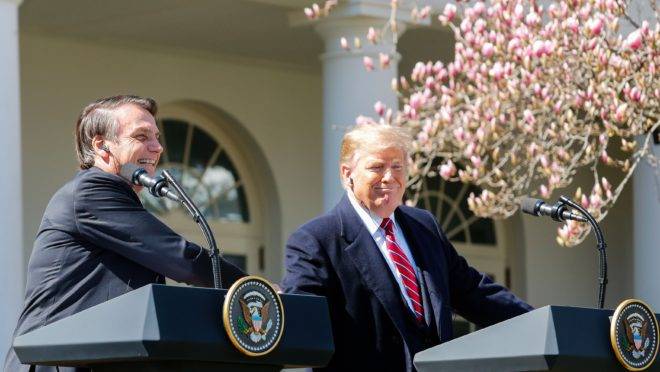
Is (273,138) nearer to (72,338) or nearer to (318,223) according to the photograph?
(318,223)

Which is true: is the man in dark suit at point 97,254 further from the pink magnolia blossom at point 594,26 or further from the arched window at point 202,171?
the arched window at point 202,171

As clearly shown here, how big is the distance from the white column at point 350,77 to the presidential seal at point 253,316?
6577 millimetres

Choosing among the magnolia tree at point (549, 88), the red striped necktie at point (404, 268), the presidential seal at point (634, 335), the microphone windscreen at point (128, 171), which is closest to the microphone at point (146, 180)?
the microphone windscreen at point (128, 171)

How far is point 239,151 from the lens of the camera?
13.4 m

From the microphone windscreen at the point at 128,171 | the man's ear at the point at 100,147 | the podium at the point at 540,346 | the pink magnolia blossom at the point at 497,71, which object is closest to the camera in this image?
the podium at the point at 540,346

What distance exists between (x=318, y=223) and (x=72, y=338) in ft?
4.52

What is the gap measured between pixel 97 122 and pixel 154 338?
114 centimetres

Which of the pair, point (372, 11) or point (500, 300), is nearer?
point (500, 300)

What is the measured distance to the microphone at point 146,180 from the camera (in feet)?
13.6

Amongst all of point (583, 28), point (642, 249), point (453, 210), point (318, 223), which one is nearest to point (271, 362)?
point (318, 223)

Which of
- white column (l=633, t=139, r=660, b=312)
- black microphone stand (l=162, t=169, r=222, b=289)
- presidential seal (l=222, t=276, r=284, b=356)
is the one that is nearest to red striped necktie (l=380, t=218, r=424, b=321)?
black microphone stand (l=162, t=169, r=222, b=289)

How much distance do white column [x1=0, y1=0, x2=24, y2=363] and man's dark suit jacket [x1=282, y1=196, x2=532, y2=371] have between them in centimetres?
415

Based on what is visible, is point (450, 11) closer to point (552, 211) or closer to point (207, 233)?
point (552, 211)

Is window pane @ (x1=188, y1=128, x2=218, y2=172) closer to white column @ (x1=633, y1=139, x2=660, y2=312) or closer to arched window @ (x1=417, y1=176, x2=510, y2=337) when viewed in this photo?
arched window @ (x1=417, y1=176, x2=510, y2=337)
